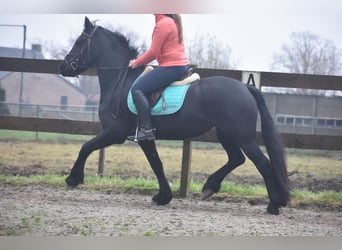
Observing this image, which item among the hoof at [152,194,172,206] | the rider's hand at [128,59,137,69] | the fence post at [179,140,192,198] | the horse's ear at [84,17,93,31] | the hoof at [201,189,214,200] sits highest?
the horse's ear at [84,17,93,31]

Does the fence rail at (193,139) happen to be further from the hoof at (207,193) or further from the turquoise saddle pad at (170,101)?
the turquoise saddle pad at (170,101)

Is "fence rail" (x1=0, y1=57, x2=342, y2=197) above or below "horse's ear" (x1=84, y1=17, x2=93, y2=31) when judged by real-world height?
below

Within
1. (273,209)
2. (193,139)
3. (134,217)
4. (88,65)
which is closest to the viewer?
(134,217)

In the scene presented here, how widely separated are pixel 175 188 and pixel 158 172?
182mm

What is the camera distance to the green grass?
4.48m

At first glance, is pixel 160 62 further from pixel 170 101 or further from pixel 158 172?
pixel 158 172

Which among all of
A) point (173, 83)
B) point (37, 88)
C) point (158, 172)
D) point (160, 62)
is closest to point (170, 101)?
point (173, 83)

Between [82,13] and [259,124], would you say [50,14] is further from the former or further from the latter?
[259,124]

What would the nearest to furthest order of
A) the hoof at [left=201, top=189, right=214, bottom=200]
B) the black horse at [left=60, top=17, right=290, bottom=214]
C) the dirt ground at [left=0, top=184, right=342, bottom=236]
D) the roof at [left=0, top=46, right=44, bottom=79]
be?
the dirt ground at [left=0, top=184, right=342, bottom=236] → the black horse at [left=60, top=17, right=290, bottom=214] → the roof at [left=0, top=46, right=44, bottom=79] → the hoof at [left=201, top=189, right=214, bottom=200]

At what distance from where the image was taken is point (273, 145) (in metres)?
4.35

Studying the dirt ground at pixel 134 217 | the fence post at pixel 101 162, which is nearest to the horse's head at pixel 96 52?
the fence post at pixel 101 162

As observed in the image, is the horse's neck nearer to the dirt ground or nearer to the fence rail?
the fence rail

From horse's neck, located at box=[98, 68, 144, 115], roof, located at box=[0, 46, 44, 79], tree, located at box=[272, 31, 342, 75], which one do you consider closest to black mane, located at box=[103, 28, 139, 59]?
horse's neck, located at box=[98, 68, 144, 115]

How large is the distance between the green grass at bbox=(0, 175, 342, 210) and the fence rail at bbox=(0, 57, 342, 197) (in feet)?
0.81
